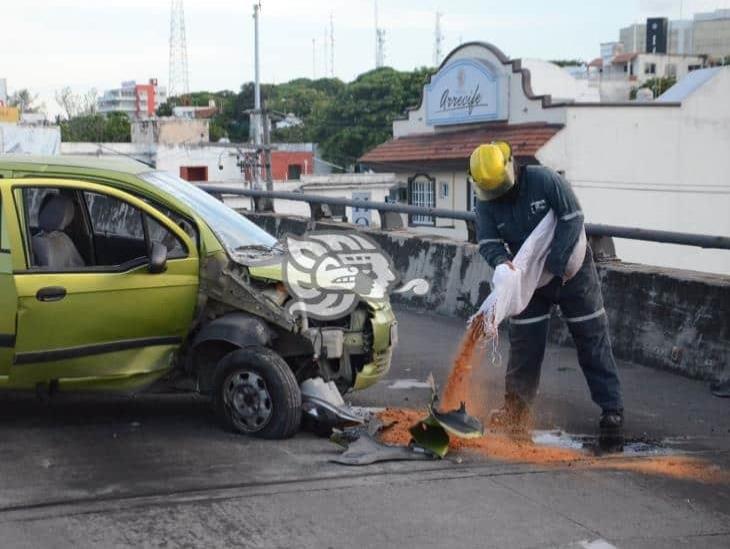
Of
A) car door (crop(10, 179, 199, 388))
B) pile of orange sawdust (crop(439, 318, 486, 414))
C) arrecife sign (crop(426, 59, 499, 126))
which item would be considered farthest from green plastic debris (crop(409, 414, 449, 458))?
arrecife sign (crop(426, 59, 499, 126))

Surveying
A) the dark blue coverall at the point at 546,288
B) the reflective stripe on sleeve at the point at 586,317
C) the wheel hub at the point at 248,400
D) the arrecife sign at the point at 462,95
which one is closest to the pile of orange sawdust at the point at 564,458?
the dark blue coverall at the point at 546,288

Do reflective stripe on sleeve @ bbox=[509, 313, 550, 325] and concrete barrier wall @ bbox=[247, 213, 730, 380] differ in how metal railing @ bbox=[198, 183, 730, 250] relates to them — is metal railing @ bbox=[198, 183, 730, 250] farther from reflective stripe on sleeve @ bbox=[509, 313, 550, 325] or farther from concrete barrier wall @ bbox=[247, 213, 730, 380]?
reflective stripe on sleeve @ bbox=[509, 313, 550, 325]

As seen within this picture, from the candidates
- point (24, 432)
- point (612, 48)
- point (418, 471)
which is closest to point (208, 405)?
point (24, 432)

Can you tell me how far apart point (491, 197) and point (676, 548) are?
8.88 feet

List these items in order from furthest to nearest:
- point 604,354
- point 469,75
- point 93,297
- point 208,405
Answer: point 469,75 < point 208,405 < point 604,354 < point 93,297

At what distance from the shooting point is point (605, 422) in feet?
22.5

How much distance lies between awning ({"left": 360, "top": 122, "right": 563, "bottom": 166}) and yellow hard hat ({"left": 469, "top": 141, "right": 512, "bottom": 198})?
27.7 m

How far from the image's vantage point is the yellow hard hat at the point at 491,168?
6586 mm

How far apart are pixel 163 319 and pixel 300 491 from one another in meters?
1.69

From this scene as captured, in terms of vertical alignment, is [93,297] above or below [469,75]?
below

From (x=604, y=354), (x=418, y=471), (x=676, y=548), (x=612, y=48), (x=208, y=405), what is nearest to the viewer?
(x=676, y=548)

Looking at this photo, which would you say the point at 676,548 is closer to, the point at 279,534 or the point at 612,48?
the point at 279,534

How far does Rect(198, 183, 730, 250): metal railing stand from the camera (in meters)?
7.79

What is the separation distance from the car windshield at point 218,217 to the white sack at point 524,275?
1620mm
